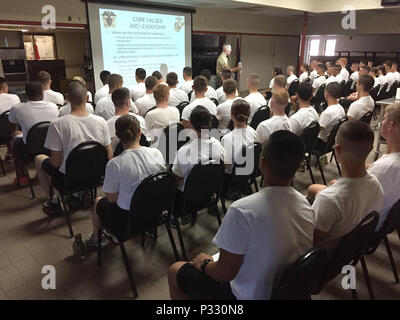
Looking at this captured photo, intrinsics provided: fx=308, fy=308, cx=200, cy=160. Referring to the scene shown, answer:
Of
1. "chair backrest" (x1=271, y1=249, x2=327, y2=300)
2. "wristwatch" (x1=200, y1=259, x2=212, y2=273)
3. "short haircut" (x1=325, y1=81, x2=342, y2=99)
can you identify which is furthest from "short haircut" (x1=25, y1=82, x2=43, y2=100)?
"short haircut" (x1=325, y1=81, x2=342, y2=99)

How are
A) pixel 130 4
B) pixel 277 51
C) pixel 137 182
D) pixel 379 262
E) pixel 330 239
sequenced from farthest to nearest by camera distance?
1. pixel 277 51
2. pixel 130 4
3. pixel 379 262
4. pixel 137 182
5. pixel 330 239

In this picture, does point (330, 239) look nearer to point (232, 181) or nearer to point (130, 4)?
point (232, 181)

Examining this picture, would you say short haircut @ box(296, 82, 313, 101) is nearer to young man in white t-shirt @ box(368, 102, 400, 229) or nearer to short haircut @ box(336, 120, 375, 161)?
young man in white t-shirt @ box(368, 102, 400, 229)

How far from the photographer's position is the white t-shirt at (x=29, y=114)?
337cm

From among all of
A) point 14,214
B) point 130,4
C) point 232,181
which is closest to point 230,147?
point 232,181

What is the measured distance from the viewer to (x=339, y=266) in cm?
166

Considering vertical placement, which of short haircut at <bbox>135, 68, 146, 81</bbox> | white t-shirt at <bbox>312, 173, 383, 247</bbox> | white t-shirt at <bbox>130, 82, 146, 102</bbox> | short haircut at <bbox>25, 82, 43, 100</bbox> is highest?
short haircut at <bbox>135, 68, 146, 81</bbox>

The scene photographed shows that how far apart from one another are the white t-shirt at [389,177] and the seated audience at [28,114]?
3250 mm

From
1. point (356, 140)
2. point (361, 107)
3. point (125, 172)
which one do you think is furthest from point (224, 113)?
point (356, 140)

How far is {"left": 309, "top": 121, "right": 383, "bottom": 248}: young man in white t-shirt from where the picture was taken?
5.08 ft

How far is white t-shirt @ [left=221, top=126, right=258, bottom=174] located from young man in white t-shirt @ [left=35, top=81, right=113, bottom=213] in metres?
1.07

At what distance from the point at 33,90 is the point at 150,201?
2249mm
